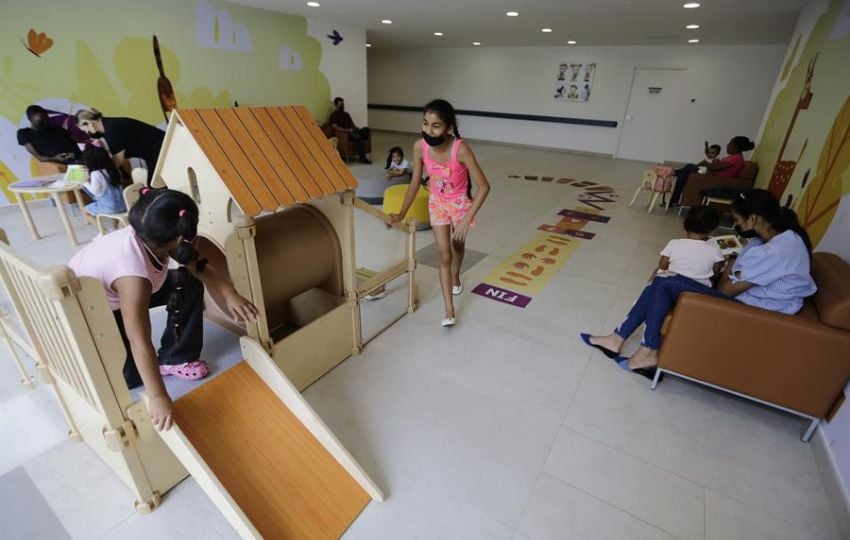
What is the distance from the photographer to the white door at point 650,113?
9.71 m

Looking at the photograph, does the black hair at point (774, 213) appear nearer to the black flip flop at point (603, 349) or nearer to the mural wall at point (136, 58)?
the black flip flop at point (603, 349)

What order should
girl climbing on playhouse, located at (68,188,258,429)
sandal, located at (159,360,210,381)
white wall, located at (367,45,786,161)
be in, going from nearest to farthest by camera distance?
girl climbing on playhouse, located at (68,188,258,429) < sandal, located at (159,360,210,381) < white wall, located at (367,45,786,161)

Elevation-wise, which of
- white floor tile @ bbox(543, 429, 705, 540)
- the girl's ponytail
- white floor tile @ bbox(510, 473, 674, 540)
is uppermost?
the girl's ponytail

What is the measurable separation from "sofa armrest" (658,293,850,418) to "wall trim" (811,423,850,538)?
0.15m

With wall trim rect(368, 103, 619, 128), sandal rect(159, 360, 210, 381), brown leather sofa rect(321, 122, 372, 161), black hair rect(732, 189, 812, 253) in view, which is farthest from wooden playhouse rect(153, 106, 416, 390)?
wall trim rect(368, 103, 619, 128)

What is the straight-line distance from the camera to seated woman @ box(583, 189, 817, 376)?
2092mm

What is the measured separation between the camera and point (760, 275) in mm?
2148

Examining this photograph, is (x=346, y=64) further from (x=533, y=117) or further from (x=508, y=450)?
(x=508, y=450)

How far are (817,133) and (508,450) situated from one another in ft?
13.8

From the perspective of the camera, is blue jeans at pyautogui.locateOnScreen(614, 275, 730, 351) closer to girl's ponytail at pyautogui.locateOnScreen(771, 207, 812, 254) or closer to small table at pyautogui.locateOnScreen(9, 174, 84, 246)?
girl's ponytail at pyautogui.locateOnScreen(771, 207, 812, 254)

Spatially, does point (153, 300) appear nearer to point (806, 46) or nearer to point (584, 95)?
point (806, 46)

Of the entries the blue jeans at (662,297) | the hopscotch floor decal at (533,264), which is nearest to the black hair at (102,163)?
the hopscotch floor decal at (533,264)

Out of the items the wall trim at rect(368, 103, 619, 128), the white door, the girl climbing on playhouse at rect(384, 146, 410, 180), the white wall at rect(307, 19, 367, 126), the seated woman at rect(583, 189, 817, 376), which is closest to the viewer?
the seated woman at rect(583, 189, 817, 376)

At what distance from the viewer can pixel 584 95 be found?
10.7 m
